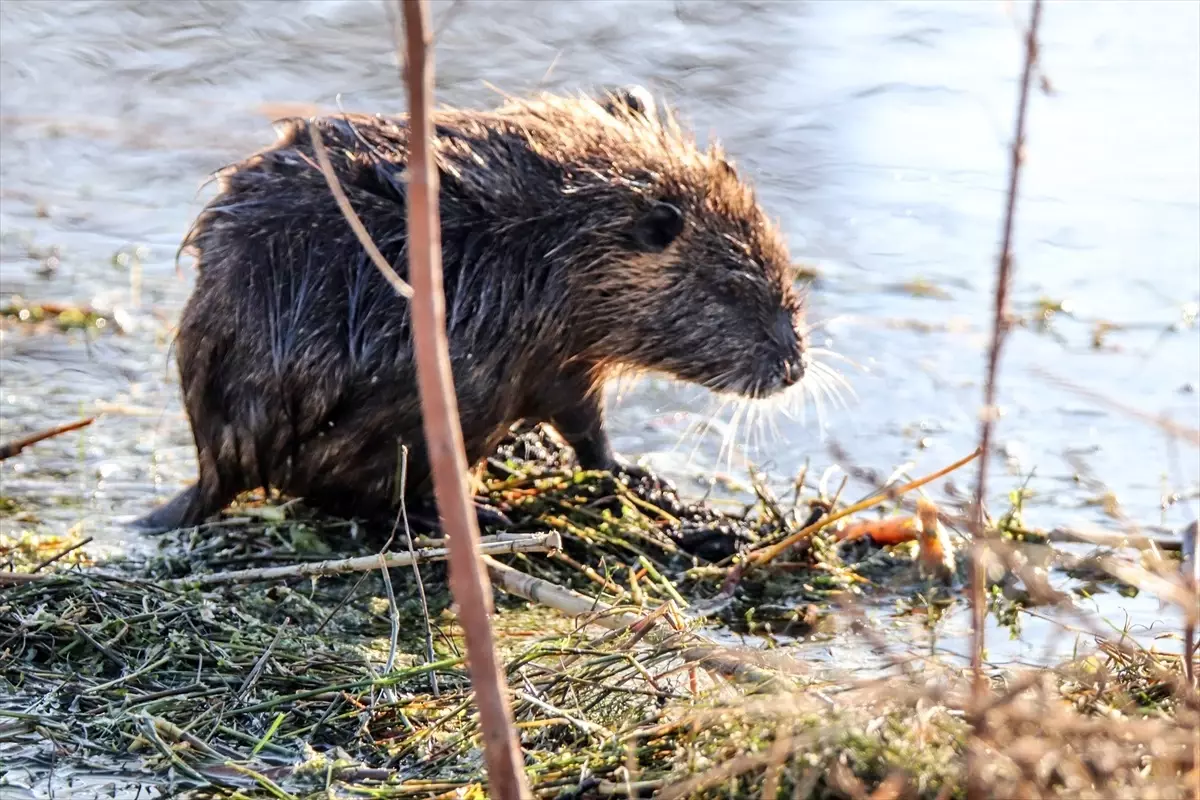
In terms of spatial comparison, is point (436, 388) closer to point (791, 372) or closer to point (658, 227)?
point (658, 227)

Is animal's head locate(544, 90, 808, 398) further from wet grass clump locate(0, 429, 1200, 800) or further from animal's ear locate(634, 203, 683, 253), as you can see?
wet grass clump locate(0, 429, 1200, 800)

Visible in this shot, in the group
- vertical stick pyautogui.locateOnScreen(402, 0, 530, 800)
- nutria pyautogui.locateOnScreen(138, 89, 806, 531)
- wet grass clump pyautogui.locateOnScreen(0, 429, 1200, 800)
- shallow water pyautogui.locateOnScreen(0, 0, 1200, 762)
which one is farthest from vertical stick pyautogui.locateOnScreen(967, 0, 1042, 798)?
nutria pyautogui.locateOnScreen(138, 89, 806, 531)

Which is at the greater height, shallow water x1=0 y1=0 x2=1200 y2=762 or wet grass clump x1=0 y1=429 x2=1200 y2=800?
shallow water x1=0 y1=0 x2=1200 y2=762

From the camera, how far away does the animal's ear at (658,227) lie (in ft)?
12.6

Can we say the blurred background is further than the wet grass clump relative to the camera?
Yes

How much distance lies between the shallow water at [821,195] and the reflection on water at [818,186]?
0.6 inches

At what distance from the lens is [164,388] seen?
4.85 meters

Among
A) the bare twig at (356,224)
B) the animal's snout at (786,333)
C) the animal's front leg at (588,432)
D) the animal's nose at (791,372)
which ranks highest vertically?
the bare twig at (356,224)

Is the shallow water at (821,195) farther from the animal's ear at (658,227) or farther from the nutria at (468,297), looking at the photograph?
the animal's ear at (658,227)

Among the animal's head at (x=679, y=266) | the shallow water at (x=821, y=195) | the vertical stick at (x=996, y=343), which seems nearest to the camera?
the vertical stick at (x=996, y=343)

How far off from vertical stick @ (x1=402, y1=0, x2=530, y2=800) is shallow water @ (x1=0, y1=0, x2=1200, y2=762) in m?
1.49

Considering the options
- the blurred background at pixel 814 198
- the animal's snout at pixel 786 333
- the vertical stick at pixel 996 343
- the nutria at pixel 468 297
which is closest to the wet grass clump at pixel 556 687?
the vertical stick at pixel 996 343

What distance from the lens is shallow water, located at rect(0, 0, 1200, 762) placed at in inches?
176

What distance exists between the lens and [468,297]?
3.61 meters
